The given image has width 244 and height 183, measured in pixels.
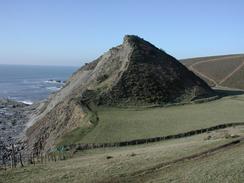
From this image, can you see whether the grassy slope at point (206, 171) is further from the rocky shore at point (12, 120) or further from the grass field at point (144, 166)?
the rocky shore at point (12, 120)

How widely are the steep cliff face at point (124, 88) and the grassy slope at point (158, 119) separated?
146 inches

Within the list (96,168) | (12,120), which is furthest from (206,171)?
(12,120)

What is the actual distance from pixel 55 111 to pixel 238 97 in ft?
107

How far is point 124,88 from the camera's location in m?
76.1

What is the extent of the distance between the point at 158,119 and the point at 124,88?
67.0 feet

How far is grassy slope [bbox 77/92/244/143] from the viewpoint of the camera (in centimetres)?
4772

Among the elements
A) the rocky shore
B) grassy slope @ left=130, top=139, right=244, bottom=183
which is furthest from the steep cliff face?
grassy slope @ left=130, top=139, right=244, bottom=183

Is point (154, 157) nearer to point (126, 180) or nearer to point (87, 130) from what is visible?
point (126, 180)

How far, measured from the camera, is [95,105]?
68.9 metres

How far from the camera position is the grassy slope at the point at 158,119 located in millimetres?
47719

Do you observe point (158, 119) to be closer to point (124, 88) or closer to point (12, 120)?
point (124, 88)

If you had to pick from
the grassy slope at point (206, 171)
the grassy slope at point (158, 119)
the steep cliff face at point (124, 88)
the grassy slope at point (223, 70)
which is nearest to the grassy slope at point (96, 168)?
the grassy slope at point (206, 171)

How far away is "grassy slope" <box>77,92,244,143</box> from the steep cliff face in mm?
3701

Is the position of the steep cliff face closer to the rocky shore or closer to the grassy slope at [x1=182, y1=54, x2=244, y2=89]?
the rocky shore
